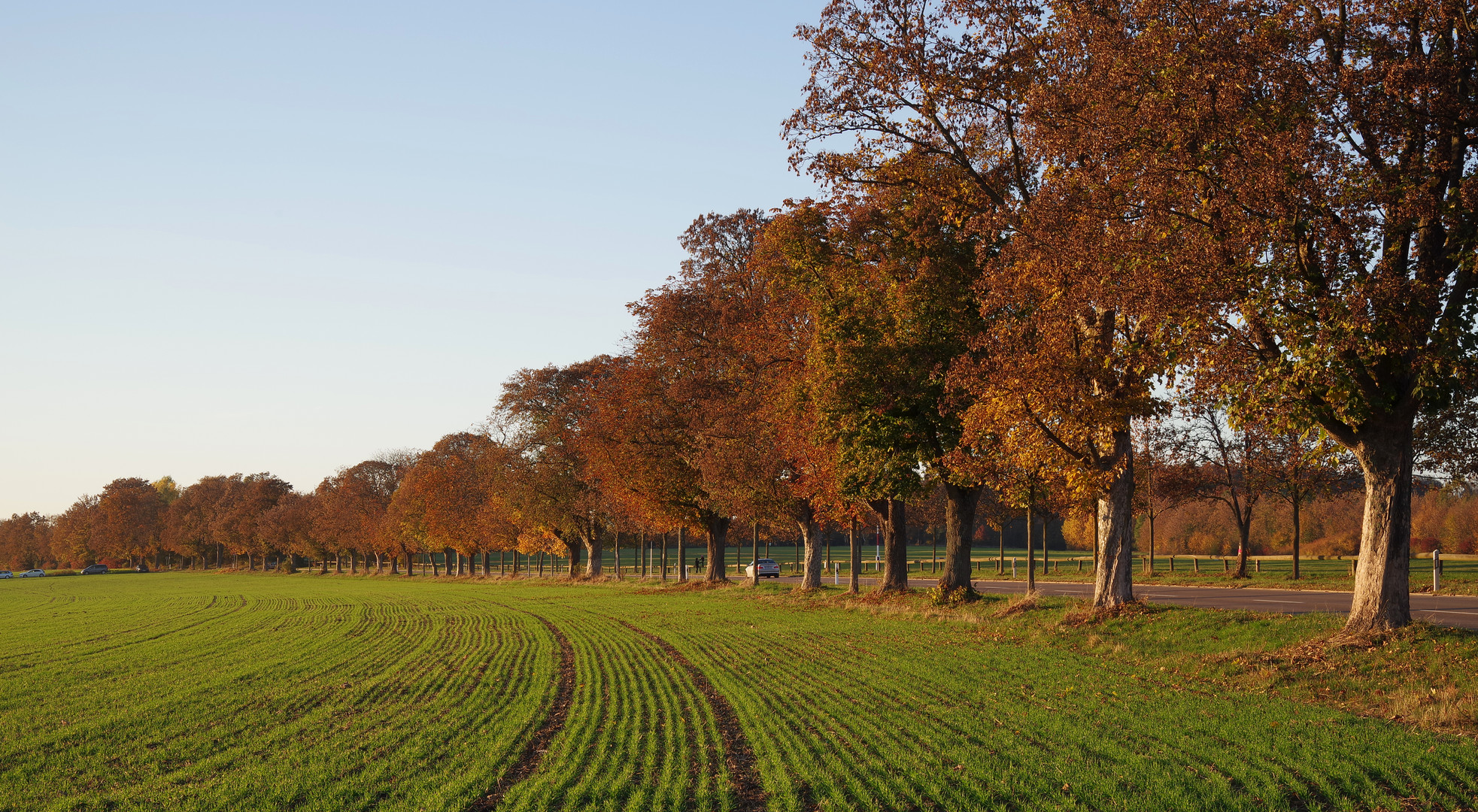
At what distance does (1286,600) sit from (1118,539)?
860 cm

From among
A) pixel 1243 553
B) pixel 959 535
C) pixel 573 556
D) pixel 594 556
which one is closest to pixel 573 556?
pixel 573 556

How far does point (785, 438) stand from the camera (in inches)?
1286

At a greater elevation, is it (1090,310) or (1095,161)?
(1095,161)

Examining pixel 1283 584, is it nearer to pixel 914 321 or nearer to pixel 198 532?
pixel 914 321

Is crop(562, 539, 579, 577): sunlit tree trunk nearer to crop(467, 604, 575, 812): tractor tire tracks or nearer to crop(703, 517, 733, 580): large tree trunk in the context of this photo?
crop(703, 517, 733, 580): large tree trunk

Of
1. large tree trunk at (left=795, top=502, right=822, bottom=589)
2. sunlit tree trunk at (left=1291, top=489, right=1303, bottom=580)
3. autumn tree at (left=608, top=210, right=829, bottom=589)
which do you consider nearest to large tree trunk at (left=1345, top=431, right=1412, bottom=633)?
autumn tree at (left=608, top=210, right=829, bottom=589)

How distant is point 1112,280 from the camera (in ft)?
52.4

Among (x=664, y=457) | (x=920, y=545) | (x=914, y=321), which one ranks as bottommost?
(x=920, y=545)

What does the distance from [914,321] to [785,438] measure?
7819mm

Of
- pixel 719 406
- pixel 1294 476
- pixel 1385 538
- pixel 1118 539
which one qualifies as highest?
pixel 719 406

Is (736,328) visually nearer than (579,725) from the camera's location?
No

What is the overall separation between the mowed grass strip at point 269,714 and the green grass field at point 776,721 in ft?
0.26

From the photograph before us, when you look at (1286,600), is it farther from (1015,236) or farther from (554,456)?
(554,456)

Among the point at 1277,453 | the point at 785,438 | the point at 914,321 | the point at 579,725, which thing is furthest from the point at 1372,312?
the point at 1277,453
